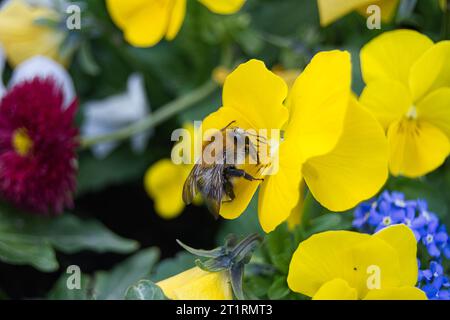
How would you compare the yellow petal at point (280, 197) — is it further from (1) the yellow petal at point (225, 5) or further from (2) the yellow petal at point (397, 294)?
(1) the yellow petal at point (225, 5)

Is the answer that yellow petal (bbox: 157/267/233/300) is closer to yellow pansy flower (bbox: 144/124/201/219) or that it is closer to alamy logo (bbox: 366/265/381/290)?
alamy logo (bbox: 366/265/381/290)

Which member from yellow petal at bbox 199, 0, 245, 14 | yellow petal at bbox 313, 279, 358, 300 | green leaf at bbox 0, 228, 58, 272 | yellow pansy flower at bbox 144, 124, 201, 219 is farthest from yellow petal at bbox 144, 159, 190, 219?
yellow petal at bbox 313, 279, 358, 300

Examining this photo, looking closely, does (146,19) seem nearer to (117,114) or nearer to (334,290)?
(117,114)

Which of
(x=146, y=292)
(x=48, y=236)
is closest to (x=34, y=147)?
(x=48, y=236)

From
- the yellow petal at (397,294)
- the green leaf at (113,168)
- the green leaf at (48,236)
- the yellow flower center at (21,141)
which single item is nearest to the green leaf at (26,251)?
the green leaf at (48,236)

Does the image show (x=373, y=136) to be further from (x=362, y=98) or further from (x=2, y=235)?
(x=2, y=235)

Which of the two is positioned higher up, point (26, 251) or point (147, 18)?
point (147, 18)
